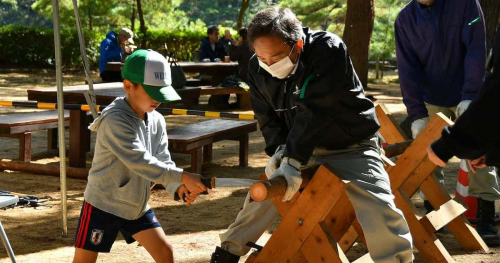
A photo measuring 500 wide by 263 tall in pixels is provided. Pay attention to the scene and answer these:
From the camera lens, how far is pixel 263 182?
3.06 m

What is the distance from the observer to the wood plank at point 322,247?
352 centimetres

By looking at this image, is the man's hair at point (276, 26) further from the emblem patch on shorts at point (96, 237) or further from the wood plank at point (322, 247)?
the emblem patch on shorts at point (96, 237)

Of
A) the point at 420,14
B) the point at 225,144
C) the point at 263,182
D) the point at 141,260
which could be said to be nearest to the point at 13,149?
the point at 225,144

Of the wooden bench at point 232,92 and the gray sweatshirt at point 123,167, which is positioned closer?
the gray sweatshirt at point 123,167

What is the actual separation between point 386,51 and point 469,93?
1850 centimetres

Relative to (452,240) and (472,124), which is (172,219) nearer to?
(452,240)

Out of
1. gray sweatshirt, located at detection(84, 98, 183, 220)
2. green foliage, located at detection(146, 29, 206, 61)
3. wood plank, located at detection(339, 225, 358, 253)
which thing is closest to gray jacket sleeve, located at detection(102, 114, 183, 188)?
gray sweatshirt, located at detection(84, 98, 183, 220)

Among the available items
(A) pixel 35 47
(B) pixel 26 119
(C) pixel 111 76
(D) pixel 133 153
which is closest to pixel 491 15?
(B) pixel 26 119

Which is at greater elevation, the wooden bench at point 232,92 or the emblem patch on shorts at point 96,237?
the emblem patch on shorts at point 96,237

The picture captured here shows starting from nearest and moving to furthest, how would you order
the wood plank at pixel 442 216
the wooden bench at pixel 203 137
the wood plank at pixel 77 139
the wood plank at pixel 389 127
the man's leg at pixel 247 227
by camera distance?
1. the man's leg at pixel 247 227
2. the wood plank at pixel 442 216
3. the wood plank at pixel 389 127
4. the wooden bench at pixel 203 137
5. the wood plank at pixel 77 139

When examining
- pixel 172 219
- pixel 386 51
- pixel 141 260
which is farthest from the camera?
pixel 386 51

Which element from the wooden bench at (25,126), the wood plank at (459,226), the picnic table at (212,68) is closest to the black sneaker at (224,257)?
the wood plank at (459,226)

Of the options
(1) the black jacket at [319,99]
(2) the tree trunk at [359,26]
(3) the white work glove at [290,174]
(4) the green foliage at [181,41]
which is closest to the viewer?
(3) the white work glove at [290,174]

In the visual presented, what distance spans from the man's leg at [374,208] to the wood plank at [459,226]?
4.60 feet
